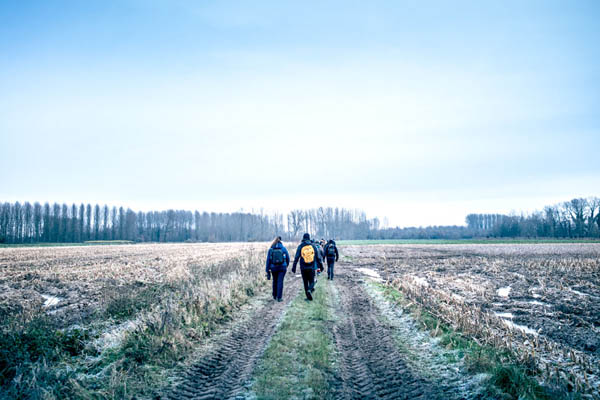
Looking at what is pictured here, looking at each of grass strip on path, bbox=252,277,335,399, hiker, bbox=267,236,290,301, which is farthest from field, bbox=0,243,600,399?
hiker, bbox=267,236,290,301

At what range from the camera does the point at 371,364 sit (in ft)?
20.5

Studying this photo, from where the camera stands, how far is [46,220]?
10419cm

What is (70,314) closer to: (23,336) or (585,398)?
(23,336)

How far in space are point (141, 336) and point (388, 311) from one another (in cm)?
708

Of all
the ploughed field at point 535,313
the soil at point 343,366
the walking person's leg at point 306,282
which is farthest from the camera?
the walking person's leg at point 306,282

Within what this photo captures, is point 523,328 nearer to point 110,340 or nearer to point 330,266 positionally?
point 330,266

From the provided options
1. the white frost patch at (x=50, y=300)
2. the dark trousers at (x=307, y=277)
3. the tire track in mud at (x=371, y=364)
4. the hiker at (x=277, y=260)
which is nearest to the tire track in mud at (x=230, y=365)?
the tire track in mud at (x=371, y=364)

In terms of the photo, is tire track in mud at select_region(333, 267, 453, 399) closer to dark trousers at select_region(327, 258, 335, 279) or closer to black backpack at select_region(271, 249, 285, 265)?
black backpack at select_region(271, 249, 285, 265)

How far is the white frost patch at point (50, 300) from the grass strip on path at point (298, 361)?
8.89 m

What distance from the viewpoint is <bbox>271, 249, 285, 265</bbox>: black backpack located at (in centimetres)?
1146

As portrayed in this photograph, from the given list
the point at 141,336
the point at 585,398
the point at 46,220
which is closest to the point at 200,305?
the point at 141,336

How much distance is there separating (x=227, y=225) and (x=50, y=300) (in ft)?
430

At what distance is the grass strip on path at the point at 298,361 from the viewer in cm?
514

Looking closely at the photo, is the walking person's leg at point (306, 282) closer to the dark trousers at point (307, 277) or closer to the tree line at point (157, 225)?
the dark trousers at point (307, 277)
